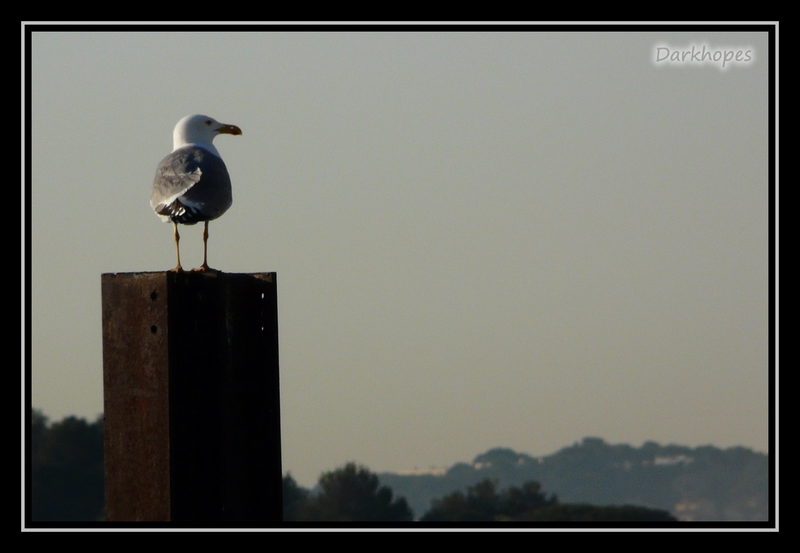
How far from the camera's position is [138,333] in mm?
7449

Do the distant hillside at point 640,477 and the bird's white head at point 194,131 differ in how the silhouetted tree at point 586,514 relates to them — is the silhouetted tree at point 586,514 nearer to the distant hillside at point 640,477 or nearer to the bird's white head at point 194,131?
the distant hillside at point 640,477

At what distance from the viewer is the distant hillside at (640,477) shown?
135825mm

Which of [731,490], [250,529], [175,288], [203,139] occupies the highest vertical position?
[203,139]

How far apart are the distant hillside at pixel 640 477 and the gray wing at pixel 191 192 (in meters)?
122

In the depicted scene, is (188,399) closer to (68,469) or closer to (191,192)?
(191,192)

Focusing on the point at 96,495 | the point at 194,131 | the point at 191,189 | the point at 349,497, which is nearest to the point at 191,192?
the point at 191,189

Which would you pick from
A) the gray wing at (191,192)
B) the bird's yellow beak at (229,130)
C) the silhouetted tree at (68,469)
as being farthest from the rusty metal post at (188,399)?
the silhouetted tree at (68,469)

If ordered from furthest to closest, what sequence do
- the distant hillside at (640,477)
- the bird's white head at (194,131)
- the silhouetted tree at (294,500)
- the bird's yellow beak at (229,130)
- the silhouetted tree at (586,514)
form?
1. the distant hillside at (640,477)
2. the silhouetted tree at (586,514)
3. the silhouetted tree at (294,500)
4. the bird's yellow beak at (229,130)
5. the bird's white head at (194,131)

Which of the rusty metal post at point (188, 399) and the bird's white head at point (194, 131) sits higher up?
the bird's white head at point (194, 131)

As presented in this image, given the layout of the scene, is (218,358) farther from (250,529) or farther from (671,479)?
(671,479)

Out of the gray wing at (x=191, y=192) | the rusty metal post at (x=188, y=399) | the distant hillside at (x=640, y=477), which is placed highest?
the gray wing at (x=191, y=192)

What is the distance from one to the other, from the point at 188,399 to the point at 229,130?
681 centimetres

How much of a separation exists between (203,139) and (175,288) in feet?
20.2
